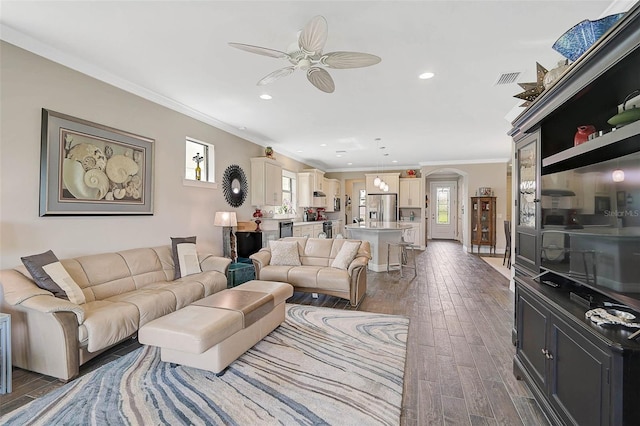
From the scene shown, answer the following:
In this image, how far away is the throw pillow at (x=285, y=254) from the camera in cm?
472

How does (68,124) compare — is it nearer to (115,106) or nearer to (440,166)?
(115,106)

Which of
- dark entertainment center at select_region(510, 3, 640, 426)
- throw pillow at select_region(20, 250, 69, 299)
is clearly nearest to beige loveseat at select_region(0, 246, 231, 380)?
throw pillow at select_region(20, 250, 69, 299)

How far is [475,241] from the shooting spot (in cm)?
920

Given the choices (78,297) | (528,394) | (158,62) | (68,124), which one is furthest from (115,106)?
(528,394)

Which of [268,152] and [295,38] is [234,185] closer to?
[268,152]

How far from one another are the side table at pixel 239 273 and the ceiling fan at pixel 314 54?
9.90 ft

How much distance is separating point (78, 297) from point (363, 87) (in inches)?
149

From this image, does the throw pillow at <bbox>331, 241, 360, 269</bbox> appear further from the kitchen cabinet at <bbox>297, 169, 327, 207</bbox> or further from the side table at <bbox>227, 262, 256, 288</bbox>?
the kitchen cabinet at <bbox>297, 169, 327, 207</bbox>

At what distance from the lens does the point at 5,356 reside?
2234mm

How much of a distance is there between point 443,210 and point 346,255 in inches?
364

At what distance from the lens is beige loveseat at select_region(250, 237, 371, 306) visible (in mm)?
4117

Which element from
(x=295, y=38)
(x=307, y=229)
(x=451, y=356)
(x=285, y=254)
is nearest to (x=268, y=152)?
(x=307, y=229)

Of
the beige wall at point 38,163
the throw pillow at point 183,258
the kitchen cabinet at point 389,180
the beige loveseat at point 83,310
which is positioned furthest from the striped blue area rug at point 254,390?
the kitchen cabinet at point 389,180

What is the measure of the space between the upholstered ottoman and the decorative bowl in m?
3.02
